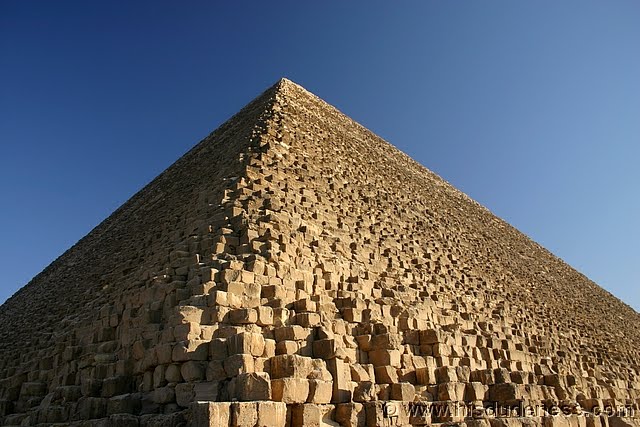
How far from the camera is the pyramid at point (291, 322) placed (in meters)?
A: 6.18

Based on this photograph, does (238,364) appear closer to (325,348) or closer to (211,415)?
(211,415)

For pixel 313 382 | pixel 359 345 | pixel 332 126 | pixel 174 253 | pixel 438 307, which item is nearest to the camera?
A: pixel 313 382

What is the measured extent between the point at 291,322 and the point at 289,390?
1.75 m

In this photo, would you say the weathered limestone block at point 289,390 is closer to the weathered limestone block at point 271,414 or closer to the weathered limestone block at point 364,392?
the weathered limestone block at point 271,414

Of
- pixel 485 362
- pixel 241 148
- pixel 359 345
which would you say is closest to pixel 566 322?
pixel 485 362

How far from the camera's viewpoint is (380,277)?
→ 37.3 feet

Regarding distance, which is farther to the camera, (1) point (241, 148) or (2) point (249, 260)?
(1) point (241, 148)

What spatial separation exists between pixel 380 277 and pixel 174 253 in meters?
4.48

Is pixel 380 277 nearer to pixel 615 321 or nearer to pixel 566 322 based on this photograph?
pixel 566 322

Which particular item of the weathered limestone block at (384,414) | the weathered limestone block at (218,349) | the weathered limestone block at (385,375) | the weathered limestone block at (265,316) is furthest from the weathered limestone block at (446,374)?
the weathered limestone block at (218,349)

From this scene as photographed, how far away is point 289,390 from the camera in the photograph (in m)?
5.66

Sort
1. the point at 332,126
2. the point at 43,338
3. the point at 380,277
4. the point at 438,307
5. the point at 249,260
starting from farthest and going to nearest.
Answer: the point at 332,126, the point at 43,338, the point at 438,307, the point at 380,277, the point at 249,260

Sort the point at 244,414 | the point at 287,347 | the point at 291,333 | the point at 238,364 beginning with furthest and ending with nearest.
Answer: the point at 291,333 → the point at 287,347 → the point at 238,364 → the point at 244,414

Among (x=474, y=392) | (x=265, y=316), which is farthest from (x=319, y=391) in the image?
(x=474, y=392)
